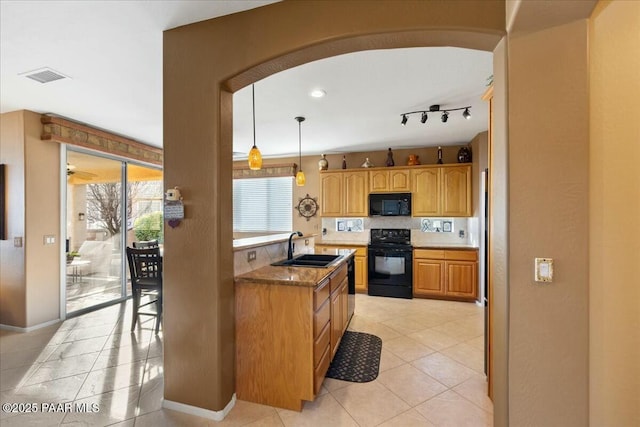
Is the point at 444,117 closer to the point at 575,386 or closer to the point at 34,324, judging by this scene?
the point at 575,386

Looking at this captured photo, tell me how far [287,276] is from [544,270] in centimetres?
159

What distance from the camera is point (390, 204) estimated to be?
5113 mm

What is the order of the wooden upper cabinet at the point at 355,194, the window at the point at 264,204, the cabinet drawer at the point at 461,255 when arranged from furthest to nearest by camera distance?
the window at the point at 264,204 < the wooden upper cabinet at the point at 355,194 < the cabinet drawer at the point at 461,255

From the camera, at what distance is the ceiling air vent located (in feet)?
8.35

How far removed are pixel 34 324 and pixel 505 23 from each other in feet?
17.5

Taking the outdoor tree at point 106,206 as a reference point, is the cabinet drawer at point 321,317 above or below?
below

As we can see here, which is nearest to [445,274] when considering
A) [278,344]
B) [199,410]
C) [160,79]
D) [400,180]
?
[400,180]

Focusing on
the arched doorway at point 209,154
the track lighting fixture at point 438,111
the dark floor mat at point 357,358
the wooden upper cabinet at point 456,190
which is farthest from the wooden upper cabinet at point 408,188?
the arched doorway at point 209,154

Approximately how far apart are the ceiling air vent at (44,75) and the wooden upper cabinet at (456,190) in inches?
197

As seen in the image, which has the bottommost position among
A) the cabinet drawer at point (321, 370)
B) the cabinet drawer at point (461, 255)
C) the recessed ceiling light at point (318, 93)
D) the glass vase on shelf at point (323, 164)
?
the cabinet drawer at point (321, 370)

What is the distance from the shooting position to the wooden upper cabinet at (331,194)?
17.7 feet

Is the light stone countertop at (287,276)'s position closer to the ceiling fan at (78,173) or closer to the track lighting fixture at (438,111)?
the track lighting fixture at (438,111)

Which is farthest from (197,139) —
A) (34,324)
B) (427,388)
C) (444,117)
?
(34,324)

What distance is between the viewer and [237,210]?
6.34 m
